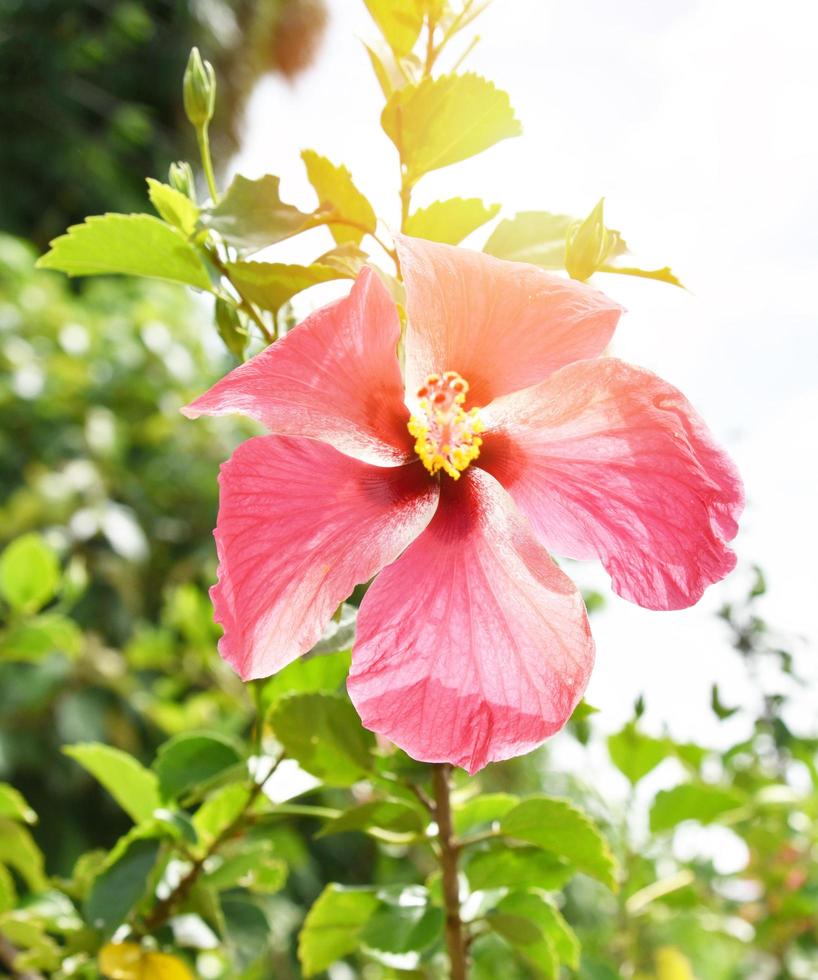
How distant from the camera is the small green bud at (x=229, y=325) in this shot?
1.78 feet

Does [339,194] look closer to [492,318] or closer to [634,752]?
[492,318]

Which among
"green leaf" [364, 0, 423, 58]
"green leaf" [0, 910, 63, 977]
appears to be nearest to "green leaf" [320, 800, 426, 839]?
"green leaf" [0, 910, 63, 977]

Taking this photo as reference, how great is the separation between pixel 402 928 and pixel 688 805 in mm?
351

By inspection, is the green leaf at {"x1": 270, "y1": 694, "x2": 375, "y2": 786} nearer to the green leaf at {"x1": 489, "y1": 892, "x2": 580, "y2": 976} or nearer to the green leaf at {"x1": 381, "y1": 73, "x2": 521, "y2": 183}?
the green leaf at {"x1": 489, "y1": 892, "x2": 580, "y2": 976}

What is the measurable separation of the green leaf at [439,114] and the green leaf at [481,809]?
0.40 m

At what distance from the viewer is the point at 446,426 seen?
0.48m

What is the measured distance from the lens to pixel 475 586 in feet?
1.49

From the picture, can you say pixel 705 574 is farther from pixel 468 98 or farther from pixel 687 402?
pixel 468 98

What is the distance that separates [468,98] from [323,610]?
11.2 inches

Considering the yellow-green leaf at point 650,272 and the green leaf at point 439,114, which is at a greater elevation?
the green leaf at point 439,114

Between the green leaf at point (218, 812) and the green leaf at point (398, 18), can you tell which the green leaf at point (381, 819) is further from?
the green leaf at point (398, 18)

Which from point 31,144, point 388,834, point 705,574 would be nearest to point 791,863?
Result: point 388,834

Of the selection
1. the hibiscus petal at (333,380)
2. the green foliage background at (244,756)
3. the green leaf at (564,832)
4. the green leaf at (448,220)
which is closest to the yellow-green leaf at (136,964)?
the green foliage background at (244,756)

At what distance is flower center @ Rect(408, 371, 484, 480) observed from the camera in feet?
1.55
